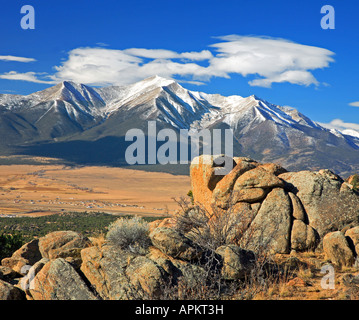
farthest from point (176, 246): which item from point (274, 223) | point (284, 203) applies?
point (284, 203)

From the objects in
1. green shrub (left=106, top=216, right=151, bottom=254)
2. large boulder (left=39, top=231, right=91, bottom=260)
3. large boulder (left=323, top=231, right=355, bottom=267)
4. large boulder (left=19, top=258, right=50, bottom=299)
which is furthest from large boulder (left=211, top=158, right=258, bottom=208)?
large boulder (left=19, top=258, right=50, bottom=299)

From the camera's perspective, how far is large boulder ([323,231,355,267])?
40.4 feet

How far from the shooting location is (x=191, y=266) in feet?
32.2

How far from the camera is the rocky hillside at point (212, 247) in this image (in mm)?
9352

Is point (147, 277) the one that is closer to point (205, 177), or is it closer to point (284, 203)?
point (284, 203)

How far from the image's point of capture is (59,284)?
31.4ft

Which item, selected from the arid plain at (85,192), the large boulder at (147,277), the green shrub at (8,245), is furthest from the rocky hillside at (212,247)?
the arid plain at (85,192)

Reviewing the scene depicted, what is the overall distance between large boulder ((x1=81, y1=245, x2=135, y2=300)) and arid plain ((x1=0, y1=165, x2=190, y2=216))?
169ft

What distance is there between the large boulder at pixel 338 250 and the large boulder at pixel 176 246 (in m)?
5.07

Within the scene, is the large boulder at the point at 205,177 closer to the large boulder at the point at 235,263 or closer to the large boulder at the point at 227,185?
the large boulder at the point at 227,185

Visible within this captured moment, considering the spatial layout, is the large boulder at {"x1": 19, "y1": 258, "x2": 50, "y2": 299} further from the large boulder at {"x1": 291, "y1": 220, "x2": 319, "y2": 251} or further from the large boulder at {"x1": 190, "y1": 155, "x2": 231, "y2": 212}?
the large boulder at {"x1": 291, "y1": 220, "x2": 319, "y2": 251}
